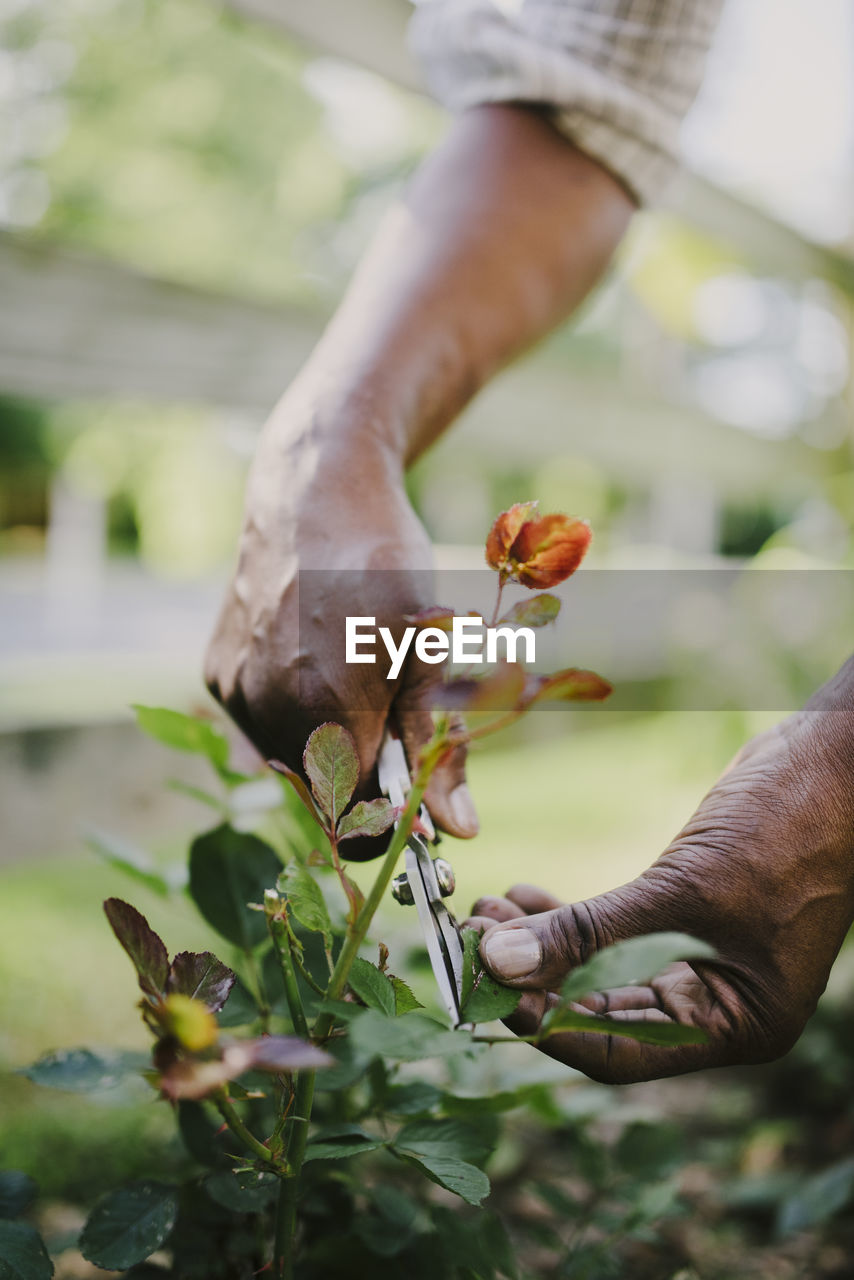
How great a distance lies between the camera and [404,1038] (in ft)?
1.34

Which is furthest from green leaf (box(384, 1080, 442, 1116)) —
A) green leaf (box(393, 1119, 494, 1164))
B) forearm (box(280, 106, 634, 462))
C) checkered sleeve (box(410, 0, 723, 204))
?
checkered sleeve (box(410, 0, 723, 204))

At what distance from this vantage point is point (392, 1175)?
3.83ft

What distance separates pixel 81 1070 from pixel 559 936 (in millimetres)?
343

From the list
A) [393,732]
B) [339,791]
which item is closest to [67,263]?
[393,732]

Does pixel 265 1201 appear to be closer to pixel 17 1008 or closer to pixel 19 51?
pixel 17 1008

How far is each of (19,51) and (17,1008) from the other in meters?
11.6

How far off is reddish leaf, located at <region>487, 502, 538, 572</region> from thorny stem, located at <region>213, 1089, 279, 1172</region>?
296 millimetres

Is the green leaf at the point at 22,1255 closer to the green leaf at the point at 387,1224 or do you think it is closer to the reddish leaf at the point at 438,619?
the green leaf at the point at 387,1224

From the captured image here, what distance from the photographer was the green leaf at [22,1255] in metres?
0.54

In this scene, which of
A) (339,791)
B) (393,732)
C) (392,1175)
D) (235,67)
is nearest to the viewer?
(339,791)

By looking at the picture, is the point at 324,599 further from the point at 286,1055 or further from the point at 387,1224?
the point at 387,1224

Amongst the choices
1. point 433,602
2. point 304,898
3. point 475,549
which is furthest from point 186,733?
point 475,549

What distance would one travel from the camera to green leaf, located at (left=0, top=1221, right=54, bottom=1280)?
1.78 ft

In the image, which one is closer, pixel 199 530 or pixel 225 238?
pixel 225 238
